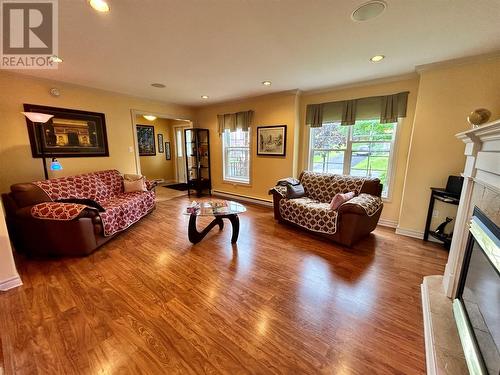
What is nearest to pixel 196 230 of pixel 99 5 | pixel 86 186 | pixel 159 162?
pixel 86 186

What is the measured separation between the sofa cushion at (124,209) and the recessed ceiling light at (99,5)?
7.05ft

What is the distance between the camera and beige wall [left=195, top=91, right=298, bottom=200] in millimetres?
4107

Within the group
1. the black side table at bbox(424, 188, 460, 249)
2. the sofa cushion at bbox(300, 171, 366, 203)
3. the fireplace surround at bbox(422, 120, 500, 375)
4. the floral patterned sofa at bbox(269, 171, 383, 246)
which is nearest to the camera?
the fireplace surround at bbox(422, 120, 500, 375)

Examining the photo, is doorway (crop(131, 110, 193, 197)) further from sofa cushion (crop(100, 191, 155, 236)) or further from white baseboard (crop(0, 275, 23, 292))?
white baseboard (crop(0, 275, 23, 292))

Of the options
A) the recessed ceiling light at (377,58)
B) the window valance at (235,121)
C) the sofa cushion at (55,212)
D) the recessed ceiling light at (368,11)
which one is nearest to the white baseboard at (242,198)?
the window valance at (235,121)

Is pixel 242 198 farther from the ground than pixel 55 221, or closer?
closer

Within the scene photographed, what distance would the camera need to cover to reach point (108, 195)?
3596 millimetres

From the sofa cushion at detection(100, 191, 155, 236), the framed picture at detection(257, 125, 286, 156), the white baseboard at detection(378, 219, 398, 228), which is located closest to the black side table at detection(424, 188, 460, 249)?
the white baseboard at detection(378, 219, 398, 228)

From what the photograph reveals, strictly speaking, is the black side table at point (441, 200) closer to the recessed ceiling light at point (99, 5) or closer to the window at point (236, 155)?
the window at point (236, 155)

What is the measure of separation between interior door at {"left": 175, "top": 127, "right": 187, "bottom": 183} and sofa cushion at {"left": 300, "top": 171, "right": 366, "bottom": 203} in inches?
190

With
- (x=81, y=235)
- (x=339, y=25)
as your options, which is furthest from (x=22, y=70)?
(x=339, y=25)

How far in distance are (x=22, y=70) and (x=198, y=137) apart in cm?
318

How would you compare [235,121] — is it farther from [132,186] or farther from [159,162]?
[159,162]

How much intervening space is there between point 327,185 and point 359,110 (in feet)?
4.50
